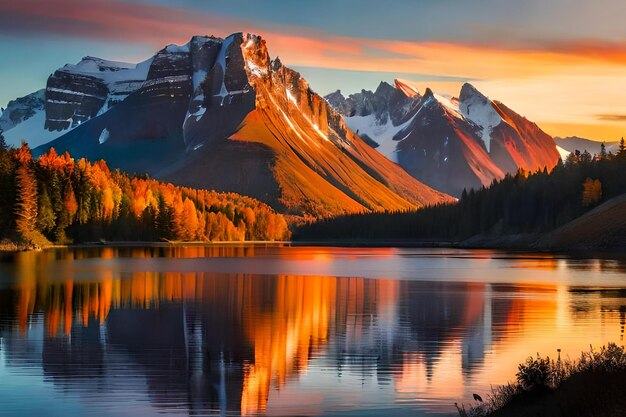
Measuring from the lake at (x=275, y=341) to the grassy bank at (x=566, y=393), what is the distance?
2.45m

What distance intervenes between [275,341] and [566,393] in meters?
23.9

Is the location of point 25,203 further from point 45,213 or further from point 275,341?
point 275,341

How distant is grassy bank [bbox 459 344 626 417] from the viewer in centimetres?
2794

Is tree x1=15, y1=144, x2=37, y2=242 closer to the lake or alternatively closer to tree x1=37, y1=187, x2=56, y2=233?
tree x1=37, y1=187, x2=56, y2=233

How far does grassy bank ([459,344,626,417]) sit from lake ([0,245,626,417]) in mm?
2452

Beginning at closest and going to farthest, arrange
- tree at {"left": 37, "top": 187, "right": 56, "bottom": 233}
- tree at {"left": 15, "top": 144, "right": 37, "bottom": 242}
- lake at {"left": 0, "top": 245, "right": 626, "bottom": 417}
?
lake at {"left": 0, "top": 245, "right": 626, "bottom": 417}
tree at {"left": 15, "top": 144, "right": 37, "bottom": 242}
tree at {"left": 37, "top": 187, "right": 56, "bottom": 233}

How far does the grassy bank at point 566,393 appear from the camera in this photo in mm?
27938

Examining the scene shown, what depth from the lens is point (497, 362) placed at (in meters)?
45.0

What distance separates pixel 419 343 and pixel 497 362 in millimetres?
7435

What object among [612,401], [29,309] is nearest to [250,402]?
[612,401]

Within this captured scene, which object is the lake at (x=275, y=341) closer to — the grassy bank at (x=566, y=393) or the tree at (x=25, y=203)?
the grassy bank at (x=566, y=393)

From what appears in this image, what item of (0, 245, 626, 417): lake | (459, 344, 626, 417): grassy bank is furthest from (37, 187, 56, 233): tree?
(459, 344, 626, 417): grassy bank

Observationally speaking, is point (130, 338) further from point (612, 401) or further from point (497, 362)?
point (612, 401)

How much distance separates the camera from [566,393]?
3003cm
